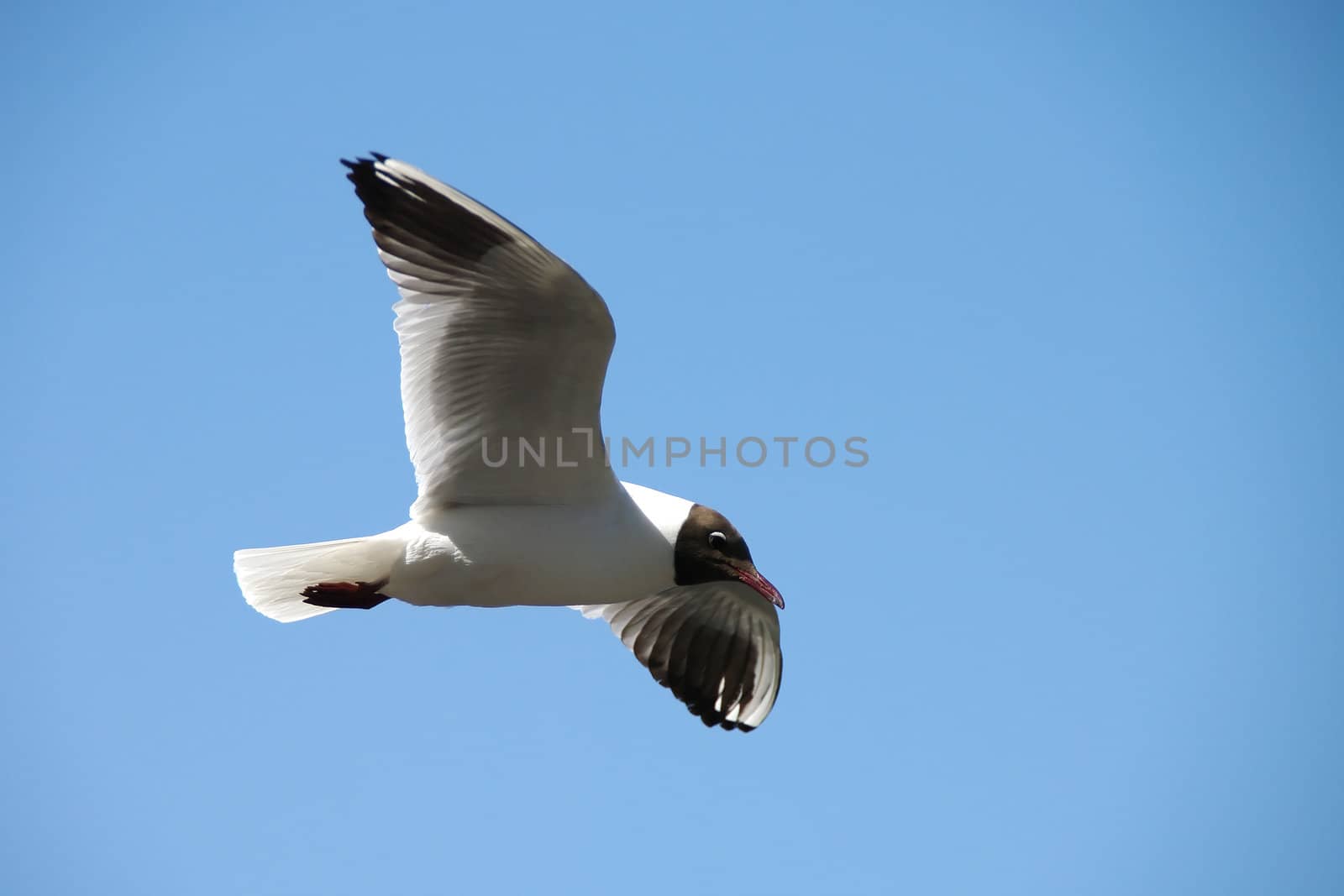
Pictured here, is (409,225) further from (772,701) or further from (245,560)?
(772,701)

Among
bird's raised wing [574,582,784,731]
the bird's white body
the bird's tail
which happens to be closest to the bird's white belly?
the bird's white body


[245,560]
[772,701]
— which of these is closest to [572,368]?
[245,560]

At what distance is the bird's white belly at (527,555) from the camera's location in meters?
7.01

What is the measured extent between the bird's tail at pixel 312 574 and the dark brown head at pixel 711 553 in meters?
1.46

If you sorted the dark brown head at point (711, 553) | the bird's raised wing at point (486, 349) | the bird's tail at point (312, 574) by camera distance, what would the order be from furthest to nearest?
the dark brown head at point (711, 553), the bird's tail at point (312, 574), the bird's raised wing at point (486, 349)

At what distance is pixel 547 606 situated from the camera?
7.66 meters

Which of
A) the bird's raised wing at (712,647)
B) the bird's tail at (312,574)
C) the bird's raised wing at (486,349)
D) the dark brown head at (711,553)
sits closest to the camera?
the bird's raised wing at (486,349)

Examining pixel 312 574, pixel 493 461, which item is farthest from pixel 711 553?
pixel 312 574

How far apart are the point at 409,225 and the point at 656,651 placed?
3.27m

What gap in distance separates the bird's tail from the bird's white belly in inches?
4.2

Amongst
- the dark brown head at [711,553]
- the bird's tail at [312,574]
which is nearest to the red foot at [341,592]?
the bird's tail at [312,574]

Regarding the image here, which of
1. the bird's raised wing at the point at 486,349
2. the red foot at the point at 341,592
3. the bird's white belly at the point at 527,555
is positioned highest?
the bird's raised wing at the point at 486,349

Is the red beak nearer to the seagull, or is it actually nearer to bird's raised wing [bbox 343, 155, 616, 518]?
the seagull

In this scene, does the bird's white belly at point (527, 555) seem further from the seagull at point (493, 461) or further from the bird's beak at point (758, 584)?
the bird's beak at point (758, 584)
